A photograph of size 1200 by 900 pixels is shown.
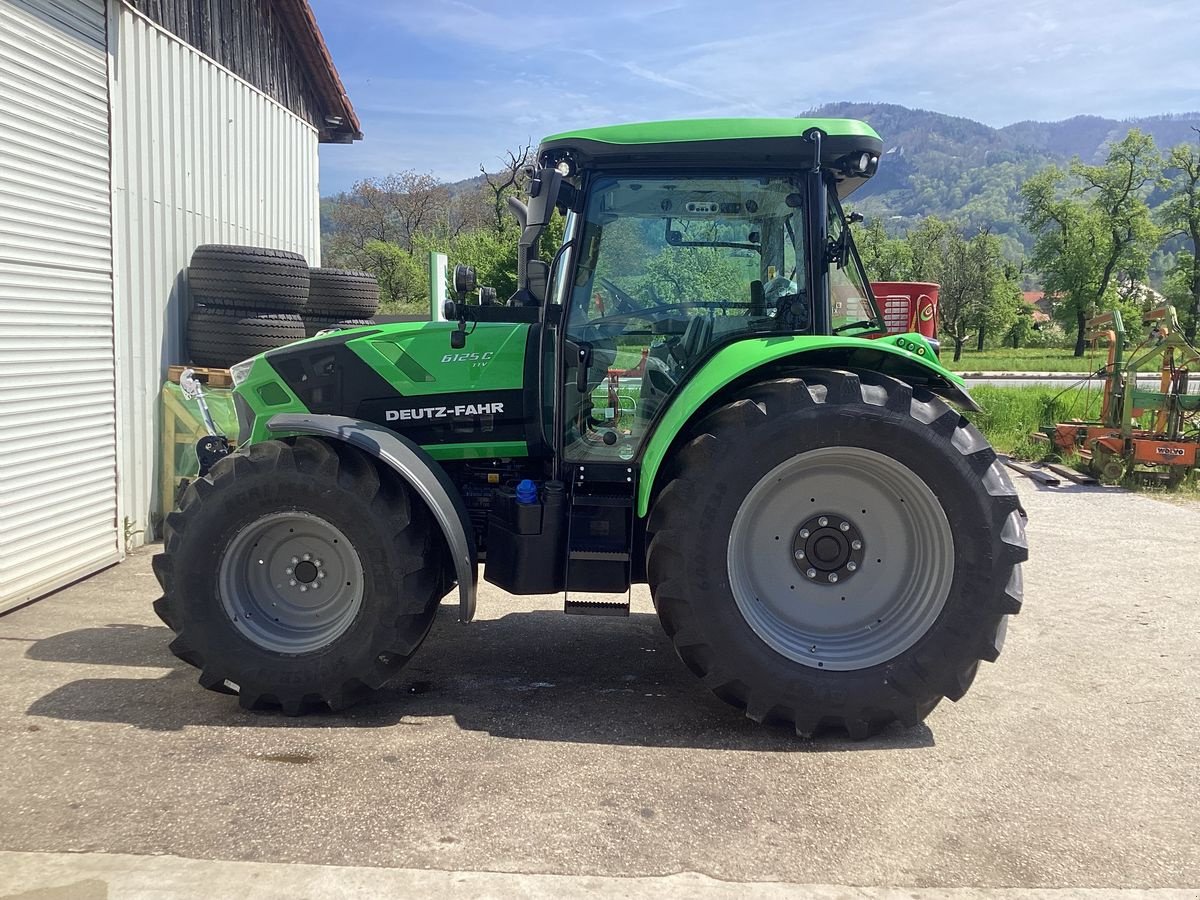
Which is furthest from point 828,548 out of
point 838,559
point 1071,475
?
point 1071,475

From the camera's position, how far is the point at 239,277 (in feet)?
25.5

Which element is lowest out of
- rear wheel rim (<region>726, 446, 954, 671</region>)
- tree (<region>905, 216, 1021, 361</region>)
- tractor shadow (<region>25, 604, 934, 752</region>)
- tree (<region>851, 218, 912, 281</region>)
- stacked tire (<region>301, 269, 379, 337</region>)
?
tractor shadow (<region>25, 604, 934, 752</region>)

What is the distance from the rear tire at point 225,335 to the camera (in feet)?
25.3

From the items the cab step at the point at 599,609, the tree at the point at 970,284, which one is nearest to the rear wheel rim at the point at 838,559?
the cab step at the point at 599,609

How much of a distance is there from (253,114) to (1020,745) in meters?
8.87

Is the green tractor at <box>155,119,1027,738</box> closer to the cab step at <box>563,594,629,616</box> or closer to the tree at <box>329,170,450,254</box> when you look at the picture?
the cab step at <box>563,594,629,616</box>

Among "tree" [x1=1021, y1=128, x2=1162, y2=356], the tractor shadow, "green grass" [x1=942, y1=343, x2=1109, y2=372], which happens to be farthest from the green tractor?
"tree" [x1=1021, y1=128, x2=1162, y2=356]

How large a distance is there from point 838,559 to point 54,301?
17.6 feet

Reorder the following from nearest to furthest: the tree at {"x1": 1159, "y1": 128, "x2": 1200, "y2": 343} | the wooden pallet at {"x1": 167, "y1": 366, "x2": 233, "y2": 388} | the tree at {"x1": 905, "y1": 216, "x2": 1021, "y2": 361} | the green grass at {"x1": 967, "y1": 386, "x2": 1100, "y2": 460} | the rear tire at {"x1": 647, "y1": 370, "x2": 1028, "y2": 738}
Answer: the rear tire at {"x1": 647, "y1": 370, "x2": 1028, "y2": 738}
the wooden pallet at {"x1": 167, "y1": 366, "x2": 233, "y2": 388}
the green grass at {"x1": 967, "y1": 386, "x2": 1100, "y2": 460}
the tree at {"x1": 1159, "y1": 128, "x2": 1200, "y2": 343}
the tree at {"x1": 905, "y1": 216, "x2": 1021, "y2": 361}

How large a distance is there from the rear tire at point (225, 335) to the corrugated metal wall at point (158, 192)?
17 cm

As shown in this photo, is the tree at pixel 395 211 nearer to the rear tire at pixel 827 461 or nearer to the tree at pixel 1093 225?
the tree at pixel 1093 225

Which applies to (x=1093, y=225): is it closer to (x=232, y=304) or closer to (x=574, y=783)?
(x=232, y=304)

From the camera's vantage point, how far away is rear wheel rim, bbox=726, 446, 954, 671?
405 centimetres

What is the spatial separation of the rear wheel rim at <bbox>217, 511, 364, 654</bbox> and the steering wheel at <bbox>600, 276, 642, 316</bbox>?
5.39ft
